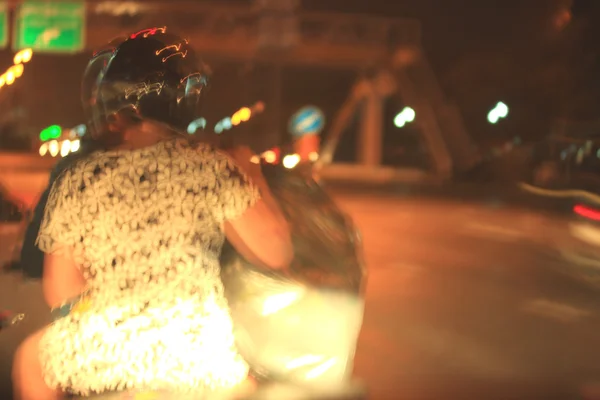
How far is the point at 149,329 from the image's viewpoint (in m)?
2.35

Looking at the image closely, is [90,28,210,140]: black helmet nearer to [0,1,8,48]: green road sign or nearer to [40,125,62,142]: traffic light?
[40,125,62,142]: traffic light

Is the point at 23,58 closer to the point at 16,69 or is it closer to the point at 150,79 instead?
the point at 16,69

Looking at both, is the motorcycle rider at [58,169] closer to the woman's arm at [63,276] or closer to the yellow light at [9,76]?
the woman's arm at [63,276]

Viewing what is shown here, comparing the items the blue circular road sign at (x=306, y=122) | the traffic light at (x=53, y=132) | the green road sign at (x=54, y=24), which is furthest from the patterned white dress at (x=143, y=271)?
the green road sign at (x=54, y=24)

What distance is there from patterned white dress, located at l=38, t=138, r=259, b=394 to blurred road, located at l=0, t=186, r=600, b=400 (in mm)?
1149

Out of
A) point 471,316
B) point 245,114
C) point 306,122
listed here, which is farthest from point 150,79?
point 471,316

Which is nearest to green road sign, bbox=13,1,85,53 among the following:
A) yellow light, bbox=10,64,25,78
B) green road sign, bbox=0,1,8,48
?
green road sign, bbox=0,1,8,48

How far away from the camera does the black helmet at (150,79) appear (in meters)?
Result: 2.46

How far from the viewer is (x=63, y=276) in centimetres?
244

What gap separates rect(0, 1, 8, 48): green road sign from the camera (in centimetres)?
2715

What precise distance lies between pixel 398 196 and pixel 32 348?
2458 centimetres

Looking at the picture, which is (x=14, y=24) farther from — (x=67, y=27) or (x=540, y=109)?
(x=540, y=109)

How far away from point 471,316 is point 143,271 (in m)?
6.76

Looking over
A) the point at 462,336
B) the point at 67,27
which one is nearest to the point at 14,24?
the point at 67,27
